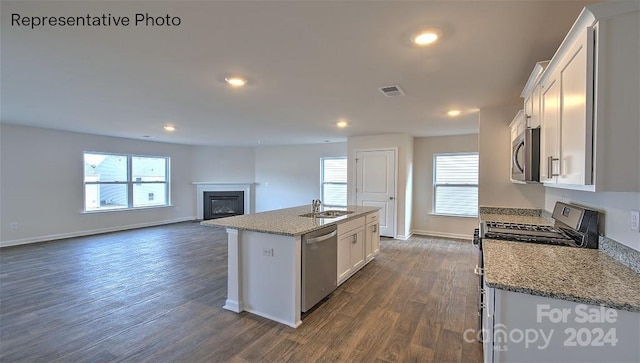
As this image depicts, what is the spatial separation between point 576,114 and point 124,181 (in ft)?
26.8

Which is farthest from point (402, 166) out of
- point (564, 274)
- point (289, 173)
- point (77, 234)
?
point (77, 234)

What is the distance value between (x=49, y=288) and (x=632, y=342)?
4.96m

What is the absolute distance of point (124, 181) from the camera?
22.7 feet

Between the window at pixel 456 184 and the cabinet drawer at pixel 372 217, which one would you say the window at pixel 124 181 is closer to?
the cabinet drawer at pixel 372 217

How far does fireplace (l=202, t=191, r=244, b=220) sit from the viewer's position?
847cm

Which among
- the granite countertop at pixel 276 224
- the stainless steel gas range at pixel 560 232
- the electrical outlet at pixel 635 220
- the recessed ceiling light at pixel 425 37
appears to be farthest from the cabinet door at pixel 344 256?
the electrical outlet at pixel 635 220

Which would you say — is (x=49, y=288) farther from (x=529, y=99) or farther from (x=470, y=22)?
(x=529, y=99)

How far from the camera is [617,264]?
1556mm

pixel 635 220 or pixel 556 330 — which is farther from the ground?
pixel 635 220

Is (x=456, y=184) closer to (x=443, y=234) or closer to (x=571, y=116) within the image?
(x=443, y=234)

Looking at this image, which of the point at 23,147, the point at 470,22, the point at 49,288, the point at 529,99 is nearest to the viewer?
the point at 470,22

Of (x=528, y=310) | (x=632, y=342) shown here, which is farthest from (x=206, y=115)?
(x=632, y=342)

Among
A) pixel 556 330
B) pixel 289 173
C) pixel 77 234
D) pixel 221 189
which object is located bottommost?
pixel 77 234

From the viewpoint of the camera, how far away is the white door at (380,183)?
6051mm
